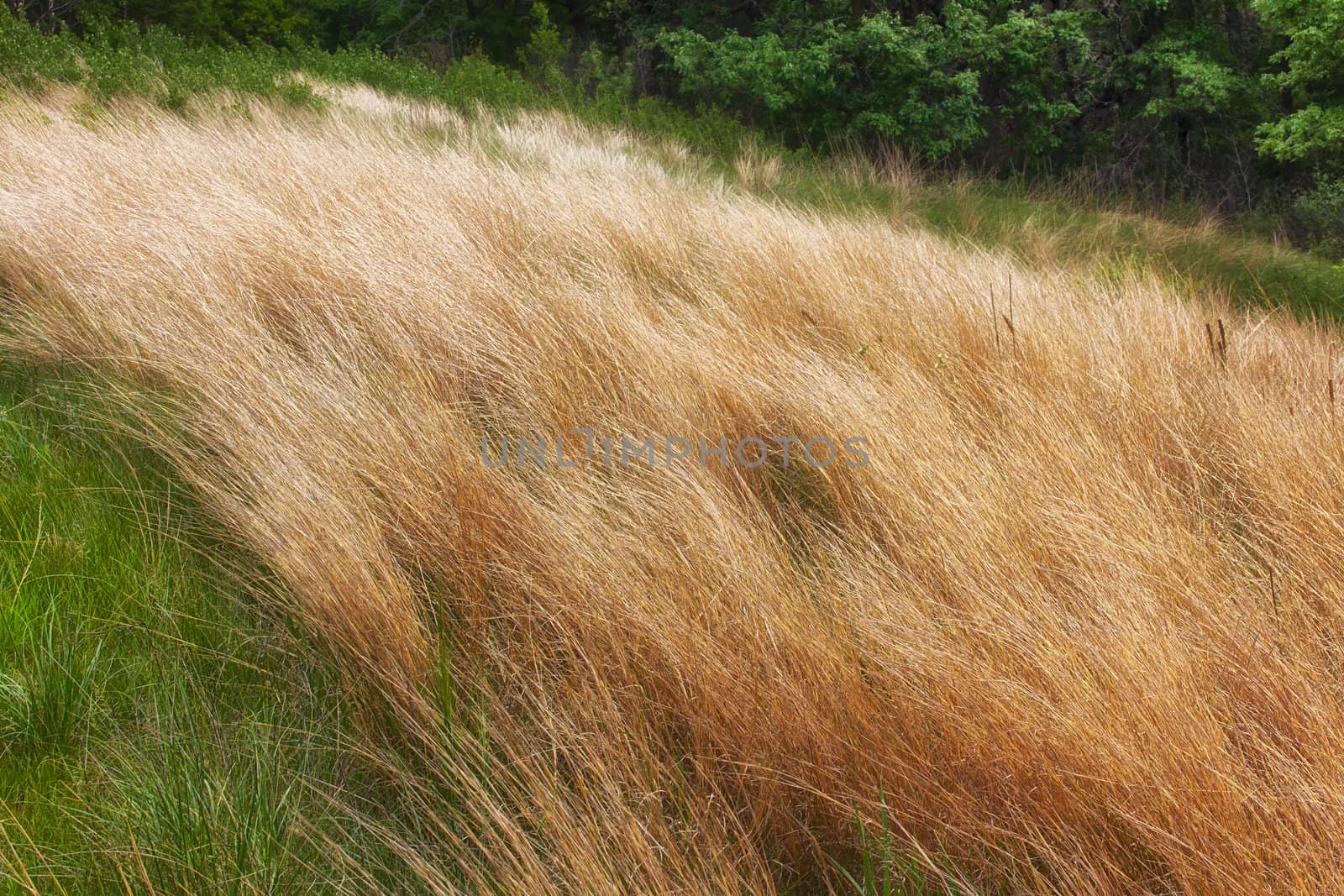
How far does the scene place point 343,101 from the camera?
9.21 m

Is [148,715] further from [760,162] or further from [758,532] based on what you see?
[760,162]

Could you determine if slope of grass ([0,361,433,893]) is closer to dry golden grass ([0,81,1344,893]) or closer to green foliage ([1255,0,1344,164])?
dry golden grass ([0,81,1344,893])

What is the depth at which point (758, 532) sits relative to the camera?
88.2 inches

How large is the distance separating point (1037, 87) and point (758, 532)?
1267cm

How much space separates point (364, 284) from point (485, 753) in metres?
2.43

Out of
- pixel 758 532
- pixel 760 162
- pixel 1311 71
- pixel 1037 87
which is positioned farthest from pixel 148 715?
pixel 1037 87

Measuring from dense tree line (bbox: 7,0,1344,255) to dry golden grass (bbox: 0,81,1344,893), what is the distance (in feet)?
29.2

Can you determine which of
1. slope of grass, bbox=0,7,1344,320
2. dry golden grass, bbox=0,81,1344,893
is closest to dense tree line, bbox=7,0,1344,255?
slope of grass, bbox=0,7,1344,320

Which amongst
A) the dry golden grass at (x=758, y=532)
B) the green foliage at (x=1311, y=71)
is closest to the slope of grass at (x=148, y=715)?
the dry golden grass at (x=758, y=532)

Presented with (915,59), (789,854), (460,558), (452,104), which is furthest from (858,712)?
(915,59)

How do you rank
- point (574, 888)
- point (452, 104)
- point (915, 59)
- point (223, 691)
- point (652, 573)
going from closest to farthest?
1. point (574, 888)
2. point (223, 691)
3. point (652, 573)
4. point (452, 104)
5. point (915, 59)

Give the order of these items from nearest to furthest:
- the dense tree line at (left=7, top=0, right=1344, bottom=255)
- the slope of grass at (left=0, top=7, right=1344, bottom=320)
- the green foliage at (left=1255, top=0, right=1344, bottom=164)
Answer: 1. the slope of grass at (left=0, top=7, right=1344, bottom=320)
2. the green foliage at (left=1255, top=0, right=1344, bottom=164)
3. the dense tree line at (left=7, top=0, right=1344, bottom=255)

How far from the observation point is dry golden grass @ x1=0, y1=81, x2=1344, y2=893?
153cm

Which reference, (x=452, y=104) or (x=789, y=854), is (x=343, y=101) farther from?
(x=789, y=854)
